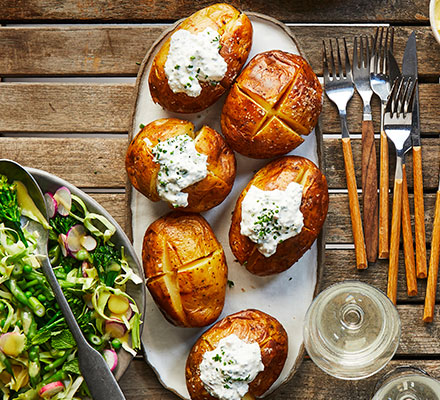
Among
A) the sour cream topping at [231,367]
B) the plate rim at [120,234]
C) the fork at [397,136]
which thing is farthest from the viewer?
the fork at [397,136]

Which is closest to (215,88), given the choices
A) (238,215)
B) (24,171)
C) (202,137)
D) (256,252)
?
(202,137)

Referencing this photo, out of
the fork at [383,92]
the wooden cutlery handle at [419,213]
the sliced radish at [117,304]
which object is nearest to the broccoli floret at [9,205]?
the sliced radish at [117,304]

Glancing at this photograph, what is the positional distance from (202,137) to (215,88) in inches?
6.5

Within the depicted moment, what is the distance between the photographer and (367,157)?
6.63ft

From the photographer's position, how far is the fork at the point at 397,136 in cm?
199

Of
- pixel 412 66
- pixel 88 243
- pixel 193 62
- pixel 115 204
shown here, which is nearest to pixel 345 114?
pixel 412 66

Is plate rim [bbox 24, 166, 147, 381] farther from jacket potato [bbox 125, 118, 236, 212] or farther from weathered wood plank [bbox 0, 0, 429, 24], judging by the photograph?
weathered wood plank [bbox 0, 0, 429, 24]

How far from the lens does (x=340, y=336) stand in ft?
6.40

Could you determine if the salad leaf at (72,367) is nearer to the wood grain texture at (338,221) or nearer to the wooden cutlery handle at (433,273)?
the wood grain texture at (338,221)

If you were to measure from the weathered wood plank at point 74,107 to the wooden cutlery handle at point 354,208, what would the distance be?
127 mm

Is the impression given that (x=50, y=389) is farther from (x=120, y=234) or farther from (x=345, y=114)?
(x=345, y=114)

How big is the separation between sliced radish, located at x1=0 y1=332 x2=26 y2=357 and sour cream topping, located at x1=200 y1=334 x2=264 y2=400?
559mm

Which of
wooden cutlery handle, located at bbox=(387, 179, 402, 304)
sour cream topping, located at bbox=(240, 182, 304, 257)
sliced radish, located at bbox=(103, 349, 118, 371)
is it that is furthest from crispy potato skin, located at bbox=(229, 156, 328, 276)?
sliced radish, located at bbox=(103, 349, 118, 371)

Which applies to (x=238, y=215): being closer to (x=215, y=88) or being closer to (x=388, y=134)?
(x=215, y=88)
